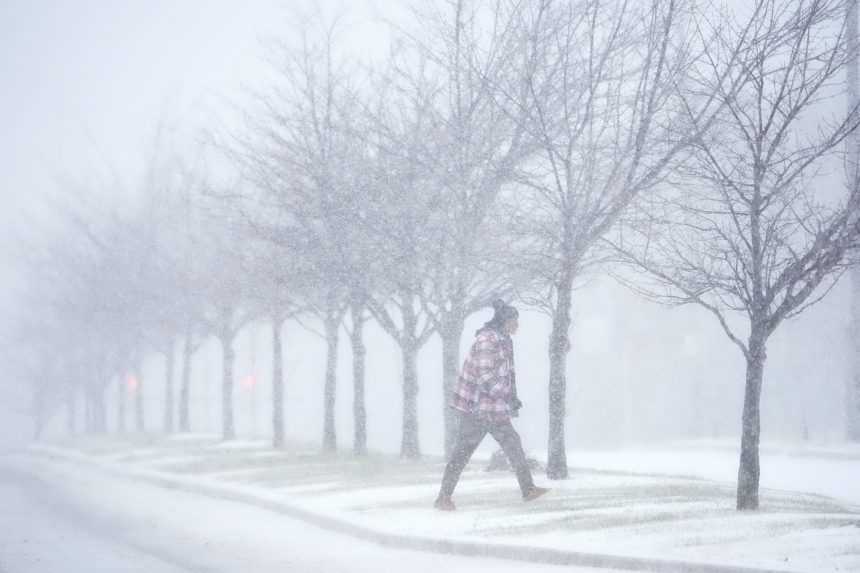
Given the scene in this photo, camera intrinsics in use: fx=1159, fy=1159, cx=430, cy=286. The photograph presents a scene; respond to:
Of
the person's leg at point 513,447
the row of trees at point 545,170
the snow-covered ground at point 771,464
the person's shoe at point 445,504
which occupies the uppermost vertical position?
the row of trees at point 545,170

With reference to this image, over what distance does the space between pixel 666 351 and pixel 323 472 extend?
29.8 meters

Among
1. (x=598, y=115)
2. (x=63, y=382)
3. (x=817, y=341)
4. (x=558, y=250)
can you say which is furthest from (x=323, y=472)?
(x=63, y=382)

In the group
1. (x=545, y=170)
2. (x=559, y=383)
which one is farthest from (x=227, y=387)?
(x=559, y=383)

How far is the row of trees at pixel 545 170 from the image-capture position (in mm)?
11727

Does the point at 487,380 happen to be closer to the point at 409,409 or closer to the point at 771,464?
the point at 409,409

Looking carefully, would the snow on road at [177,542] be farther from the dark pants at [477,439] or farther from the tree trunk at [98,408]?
the tree trunk at [98,408]

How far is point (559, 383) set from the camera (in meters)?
15.1

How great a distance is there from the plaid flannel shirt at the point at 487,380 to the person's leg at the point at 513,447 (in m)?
0.10

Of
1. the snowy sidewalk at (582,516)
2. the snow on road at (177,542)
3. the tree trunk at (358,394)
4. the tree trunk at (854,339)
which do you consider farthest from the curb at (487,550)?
the tree trunk at (854,339)

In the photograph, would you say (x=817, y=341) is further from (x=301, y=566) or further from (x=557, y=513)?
(x=301, y=566)

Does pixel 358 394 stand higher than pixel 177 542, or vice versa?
pixel 358 394

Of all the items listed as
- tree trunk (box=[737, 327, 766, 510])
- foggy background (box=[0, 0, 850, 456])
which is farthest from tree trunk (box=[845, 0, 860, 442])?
tree trunk (box=[737, 327, 766, 510])

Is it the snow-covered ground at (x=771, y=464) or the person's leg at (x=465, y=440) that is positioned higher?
the person's leg at (x=465, y=440)

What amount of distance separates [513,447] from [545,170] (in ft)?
23.9
